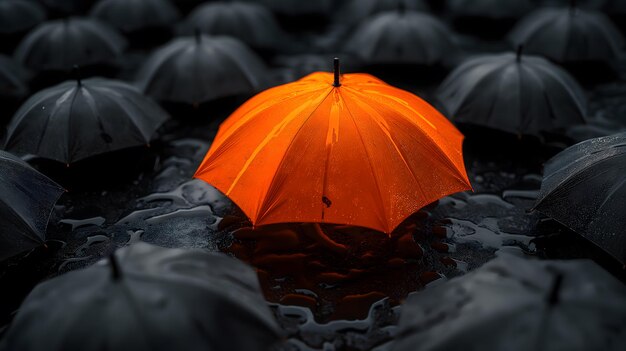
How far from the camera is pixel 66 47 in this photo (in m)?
7.78

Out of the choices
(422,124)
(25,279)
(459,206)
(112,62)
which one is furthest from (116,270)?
(112,62)

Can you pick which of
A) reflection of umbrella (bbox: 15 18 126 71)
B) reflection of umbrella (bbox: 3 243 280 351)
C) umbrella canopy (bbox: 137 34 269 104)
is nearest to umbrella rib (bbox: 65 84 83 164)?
umbrella canopy (bbox: 137 34 269 104)

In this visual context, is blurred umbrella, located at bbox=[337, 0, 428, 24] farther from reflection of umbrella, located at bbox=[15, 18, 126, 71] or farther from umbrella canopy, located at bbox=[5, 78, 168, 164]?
umbrella canopy, located at bbox=[5, 78, 168, 164]

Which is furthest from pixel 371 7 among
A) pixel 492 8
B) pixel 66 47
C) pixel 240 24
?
pixel 66 47

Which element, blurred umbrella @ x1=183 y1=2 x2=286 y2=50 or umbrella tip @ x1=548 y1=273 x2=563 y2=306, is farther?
blurred umbrella @ x1=183 y1=2 x2=286 y2=50

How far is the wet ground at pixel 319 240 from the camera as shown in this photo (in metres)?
4.50

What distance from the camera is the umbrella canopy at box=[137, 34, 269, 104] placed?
267 inches

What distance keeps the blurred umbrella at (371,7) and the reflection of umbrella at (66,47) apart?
382cm

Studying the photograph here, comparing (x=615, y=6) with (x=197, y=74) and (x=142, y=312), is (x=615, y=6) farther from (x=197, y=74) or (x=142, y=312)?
(x=142, y=312)

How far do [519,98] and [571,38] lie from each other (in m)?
2.38

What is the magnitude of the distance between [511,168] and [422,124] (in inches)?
80.9

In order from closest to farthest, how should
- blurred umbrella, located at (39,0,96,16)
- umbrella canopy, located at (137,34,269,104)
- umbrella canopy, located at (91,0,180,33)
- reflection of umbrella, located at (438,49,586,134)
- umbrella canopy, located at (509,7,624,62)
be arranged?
reflection of umbrella, located at (438,49,586,134) < umbrella canopy, located at (137,34,269,104) < umbrella canopy, located at (509,7,624,62) < umbrella canopy, located at (91,0,180,33) < blurred umbrella, located at (39,0,96,16)

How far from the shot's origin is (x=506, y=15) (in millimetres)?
9344

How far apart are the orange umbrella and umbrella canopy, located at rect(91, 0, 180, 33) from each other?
5.37 meters
